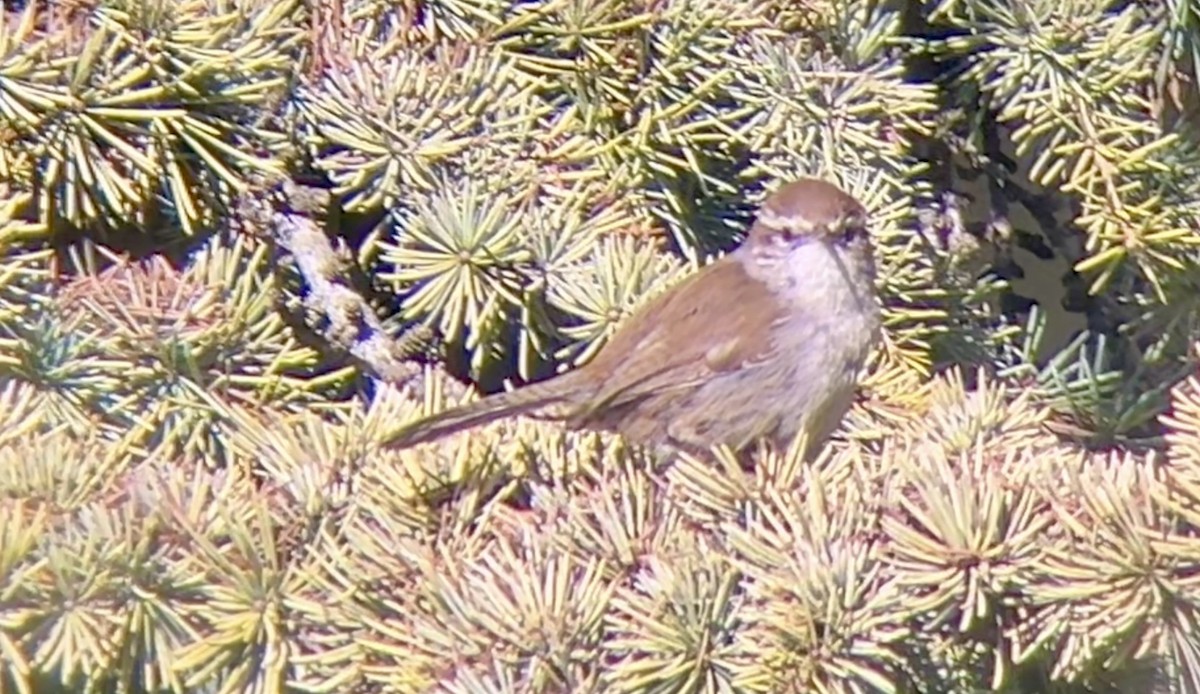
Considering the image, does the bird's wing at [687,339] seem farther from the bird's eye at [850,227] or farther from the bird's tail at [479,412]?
the bird's eye at [850,227]

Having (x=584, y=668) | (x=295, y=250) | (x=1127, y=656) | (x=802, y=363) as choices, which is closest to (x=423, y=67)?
(x=295, y=250)

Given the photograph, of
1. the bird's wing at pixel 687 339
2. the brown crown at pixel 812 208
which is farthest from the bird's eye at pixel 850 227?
the bird's wing at pixel 687 339

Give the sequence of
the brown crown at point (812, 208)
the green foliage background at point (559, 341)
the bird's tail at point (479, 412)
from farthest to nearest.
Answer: the brown crown at point (812, 208) < the bird's tail at point (479, 412) < the green foliage background at point (559, 341)

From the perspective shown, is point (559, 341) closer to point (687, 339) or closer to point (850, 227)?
point (687, 339)

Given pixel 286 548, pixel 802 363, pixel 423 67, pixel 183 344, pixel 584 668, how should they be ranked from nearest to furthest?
1. pixel 584 668
2. pixel 286 548
3. pixel 183 344
4. pixel 423 67
5. pixel 802 363

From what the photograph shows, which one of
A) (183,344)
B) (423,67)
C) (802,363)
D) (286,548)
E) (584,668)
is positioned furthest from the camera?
(802,363)

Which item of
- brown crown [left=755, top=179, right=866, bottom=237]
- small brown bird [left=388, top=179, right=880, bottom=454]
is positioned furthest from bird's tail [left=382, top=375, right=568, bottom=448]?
brown crown [left=755, top=179, right=866, bottom=237]

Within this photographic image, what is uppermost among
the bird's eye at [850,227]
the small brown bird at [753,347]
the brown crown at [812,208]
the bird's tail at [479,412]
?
the brown crown at [812,208]

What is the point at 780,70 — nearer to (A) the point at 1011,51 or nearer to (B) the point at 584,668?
(A) the point at 1011,51
